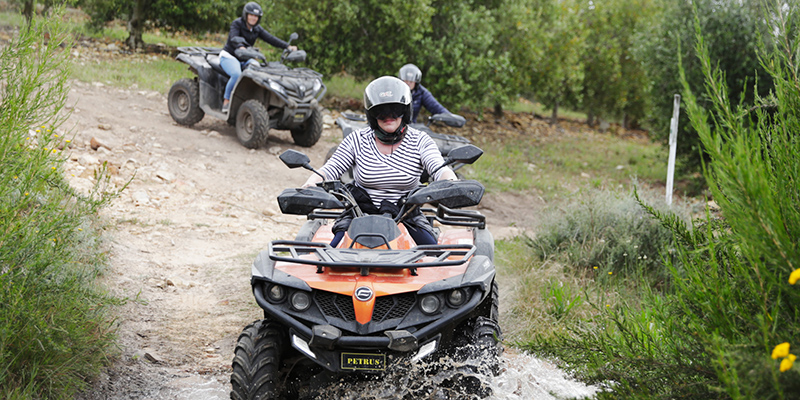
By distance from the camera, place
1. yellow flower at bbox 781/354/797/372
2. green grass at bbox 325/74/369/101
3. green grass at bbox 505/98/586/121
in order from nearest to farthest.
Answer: yellow flower at bbox 781/354/797/372
green grass at bbox 325/74/369/101
green grass at bbox 505/98/586/121

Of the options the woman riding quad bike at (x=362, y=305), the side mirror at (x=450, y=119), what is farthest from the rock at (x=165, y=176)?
the woman riding quad bike at (x=362, y=305)

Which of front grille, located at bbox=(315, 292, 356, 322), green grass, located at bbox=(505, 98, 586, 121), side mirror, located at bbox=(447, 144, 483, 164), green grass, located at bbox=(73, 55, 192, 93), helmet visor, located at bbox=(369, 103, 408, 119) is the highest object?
helmet visor, located at bbox=(369, 103, 408, 119)

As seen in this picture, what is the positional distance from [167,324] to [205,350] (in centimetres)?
51

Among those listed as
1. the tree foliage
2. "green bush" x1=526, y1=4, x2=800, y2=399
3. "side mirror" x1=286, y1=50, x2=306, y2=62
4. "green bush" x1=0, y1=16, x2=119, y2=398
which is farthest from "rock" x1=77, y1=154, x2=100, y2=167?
the tree foliage

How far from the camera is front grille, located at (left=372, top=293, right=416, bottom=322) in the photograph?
331cm

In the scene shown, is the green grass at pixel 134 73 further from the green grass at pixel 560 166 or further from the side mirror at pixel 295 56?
the green grass at pixel 560 166

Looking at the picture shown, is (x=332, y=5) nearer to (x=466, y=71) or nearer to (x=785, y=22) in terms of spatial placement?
(x=466, y=71)

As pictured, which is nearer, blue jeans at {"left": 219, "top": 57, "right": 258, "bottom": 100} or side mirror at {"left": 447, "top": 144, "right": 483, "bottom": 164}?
side mirror at {"left": 447, "top": 144, "right": 483, "bottom": 164}

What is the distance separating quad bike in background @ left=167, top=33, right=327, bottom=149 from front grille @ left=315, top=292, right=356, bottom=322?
763 cm

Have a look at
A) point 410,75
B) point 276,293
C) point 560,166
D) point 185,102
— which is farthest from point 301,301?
point 560,166

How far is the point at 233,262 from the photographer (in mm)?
6672

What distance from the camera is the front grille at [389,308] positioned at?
3309 mm

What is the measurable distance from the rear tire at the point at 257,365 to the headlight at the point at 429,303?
0.78 m

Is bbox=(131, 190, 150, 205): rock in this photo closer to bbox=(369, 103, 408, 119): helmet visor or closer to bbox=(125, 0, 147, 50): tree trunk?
bbox=(369, 103, 408, 119): helmet visor
